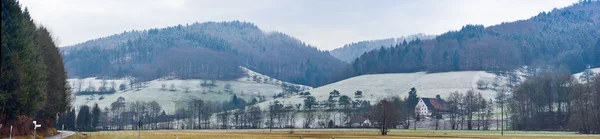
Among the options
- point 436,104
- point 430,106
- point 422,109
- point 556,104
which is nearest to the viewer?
point 556,104

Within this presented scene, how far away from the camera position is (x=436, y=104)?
17550cm

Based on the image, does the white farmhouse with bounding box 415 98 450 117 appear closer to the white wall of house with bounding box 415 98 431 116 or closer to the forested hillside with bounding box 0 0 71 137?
the white wall of house with bounding box 415 98 431 116

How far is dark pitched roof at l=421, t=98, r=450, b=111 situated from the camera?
6777 inches

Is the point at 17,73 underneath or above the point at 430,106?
above

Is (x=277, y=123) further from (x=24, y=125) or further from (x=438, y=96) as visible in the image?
(x=24, y=125)

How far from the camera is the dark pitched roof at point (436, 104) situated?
172 metres

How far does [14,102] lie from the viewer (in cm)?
4978

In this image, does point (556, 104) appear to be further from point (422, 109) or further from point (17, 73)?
point (17, 73)

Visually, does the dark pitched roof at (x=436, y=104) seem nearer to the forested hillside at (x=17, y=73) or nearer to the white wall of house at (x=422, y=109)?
the white wall of house at (x=422, y=109)

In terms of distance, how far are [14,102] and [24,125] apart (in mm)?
9840

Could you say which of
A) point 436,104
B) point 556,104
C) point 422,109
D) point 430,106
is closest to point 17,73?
point 556,104

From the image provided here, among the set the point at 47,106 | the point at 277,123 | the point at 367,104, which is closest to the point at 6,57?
the point at 47,106

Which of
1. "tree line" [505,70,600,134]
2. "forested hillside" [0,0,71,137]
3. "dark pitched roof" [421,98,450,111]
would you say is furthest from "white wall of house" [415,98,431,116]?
"forested hillside" [0,0,71,137]

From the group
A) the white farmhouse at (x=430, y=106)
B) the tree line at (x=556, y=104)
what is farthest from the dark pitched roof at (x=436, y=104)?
the tree line at (x=556, y=104)
